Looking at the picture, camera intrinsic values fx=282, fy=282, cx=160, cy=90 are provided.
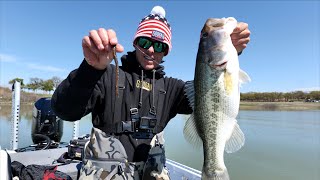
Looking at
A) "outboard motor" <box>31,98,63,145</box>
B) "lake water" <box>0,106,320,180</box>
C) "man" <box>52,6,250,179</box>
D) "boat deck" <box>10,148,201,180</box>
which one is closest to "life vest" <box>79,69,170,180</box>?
"man" <box>52,6,250,179</box>

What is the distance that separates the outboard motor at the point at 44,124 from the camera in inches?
238

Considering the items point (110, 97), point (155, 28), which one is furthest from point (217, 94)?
point (155, 28)

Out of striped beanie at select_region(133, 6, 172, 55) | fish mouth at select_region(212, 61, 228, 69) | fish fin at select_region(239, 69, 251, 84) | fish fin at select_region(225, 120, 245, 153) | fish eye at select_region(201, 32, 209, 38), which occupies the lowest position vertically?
fish fin at select_region(225, 120, 245, 153)

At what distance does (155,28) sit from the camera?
2770mm

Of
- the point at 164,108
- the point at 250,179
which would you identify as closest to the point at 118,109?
the point at 164,108

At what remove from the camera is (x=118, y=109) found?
2.48 meters

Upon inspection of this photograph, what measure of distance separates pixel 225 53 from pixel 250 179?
832 cm

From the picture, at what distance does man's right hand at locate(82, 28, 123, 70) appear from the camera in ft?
5.55

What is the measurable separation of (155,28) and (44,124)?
430cm

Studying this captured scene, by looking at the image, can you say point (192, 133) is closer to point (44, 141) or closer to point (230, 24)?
point (230, 24)

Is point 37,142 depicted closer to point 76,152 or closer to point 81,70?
point 76,152

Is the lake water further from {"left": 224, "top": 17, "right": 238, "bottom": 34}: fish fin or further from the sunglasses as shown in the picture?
{"left": 224, "top": 17, "right": 238, "bottom": 34}: fish fin

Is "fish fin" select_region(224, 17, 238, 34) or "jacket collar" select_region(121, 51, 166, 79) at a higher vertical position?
"fish fin" select_region(224, 17, 238, 34)

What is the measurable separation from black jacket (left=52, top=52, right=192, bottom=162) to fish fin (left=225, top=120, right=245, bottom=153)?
71 centimetres
